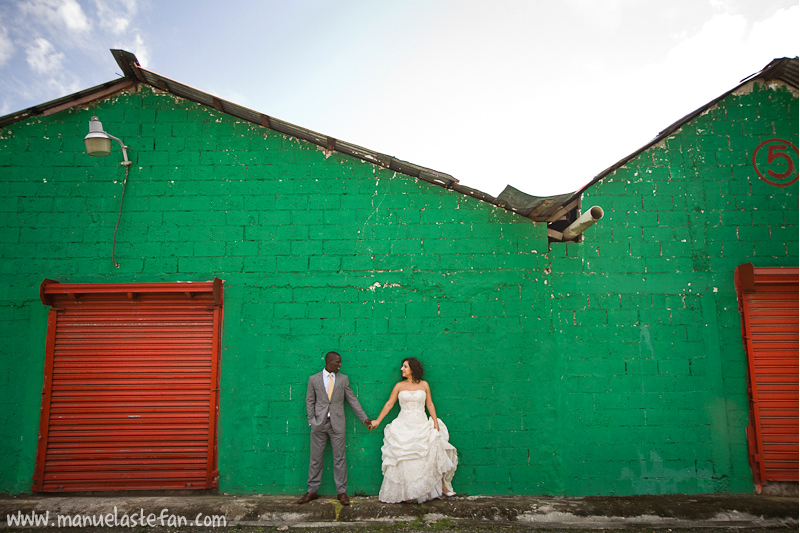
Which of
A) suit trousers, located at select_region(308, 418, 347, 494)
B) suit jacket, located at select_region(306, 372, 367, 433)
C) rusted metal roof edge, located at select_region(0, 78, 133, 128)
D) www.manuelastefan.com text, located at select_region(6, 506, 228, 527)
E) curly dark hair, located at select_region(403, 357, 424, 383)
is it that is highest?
rusted metal roof edge, located at select_region(0, 78, 133, 128)

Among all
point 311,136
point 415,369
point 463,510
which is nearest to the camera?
point 463,510

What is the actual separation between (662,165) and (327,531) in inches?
241

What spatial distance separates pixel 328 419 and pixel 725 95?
6.80 metres

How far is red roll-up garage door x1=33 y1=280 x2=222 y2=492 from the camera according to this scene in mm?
5797

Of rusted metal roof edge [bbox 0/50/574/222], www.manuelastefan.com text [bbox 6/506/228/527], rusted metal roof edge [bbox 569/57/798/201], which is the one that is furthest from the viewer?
rusted metal roof edge [bbox 569/57/798/201]

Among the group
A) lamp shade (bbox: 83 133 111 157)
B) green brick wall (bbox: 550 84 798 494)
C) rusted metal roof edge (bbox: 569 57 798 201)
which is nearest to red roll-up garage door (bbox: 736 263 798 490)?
green brick wall (bbox: 550 84 798 494)

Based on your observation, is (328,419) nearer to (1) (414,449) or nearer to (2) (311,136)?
(1) (414,449)

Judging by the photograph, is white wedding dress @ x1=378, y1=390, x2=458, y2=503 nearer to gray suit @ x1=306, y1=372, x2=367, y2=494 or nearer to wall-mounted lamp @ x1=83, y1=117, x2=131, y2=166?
gray suit @ x1=306, y1=372, x2=367, y2=494

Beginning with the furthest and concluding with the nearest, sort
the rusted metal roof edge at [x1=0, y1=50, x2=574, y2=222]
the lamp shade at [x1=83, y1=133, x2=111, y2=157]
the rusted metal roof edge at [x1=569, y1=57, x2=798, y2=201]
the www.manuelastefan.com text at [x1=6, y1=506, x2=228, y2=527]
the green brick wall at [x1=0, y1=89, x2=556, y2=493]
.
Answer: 1. the rusted metal roof edge at [x1=569, y1=57, x2=798, y2=201]
2. the rusted metal roof edge at [x1=0, y1=50, x2=574, y2=222]
3. the green brick wall at [x1=0, y1=89, x2=556, y2=493]
4. the lamp shade at [x1=83, y1=133, x2=111, y2=157]
5. the www.manuelastefan.com text at [x1=6, y1=506, x2=228, y2=527]

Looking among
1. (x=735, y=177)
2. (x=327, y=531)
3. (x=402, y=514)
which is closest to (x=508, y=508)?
(x=402, y=514)

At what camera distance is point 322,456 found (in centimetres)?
568

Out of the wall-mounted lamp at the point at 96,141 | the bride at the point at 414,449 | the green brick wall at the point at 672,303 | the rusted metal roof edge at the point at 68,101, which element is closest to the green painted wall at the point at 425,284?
the green brick wall at the point at 672,303

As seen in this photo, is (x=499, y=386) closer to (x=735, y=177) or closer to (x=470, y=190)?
(x=470, y=190)

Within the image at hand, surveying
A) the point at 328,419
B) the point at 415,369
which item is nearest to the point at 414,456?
the point at 415,369
